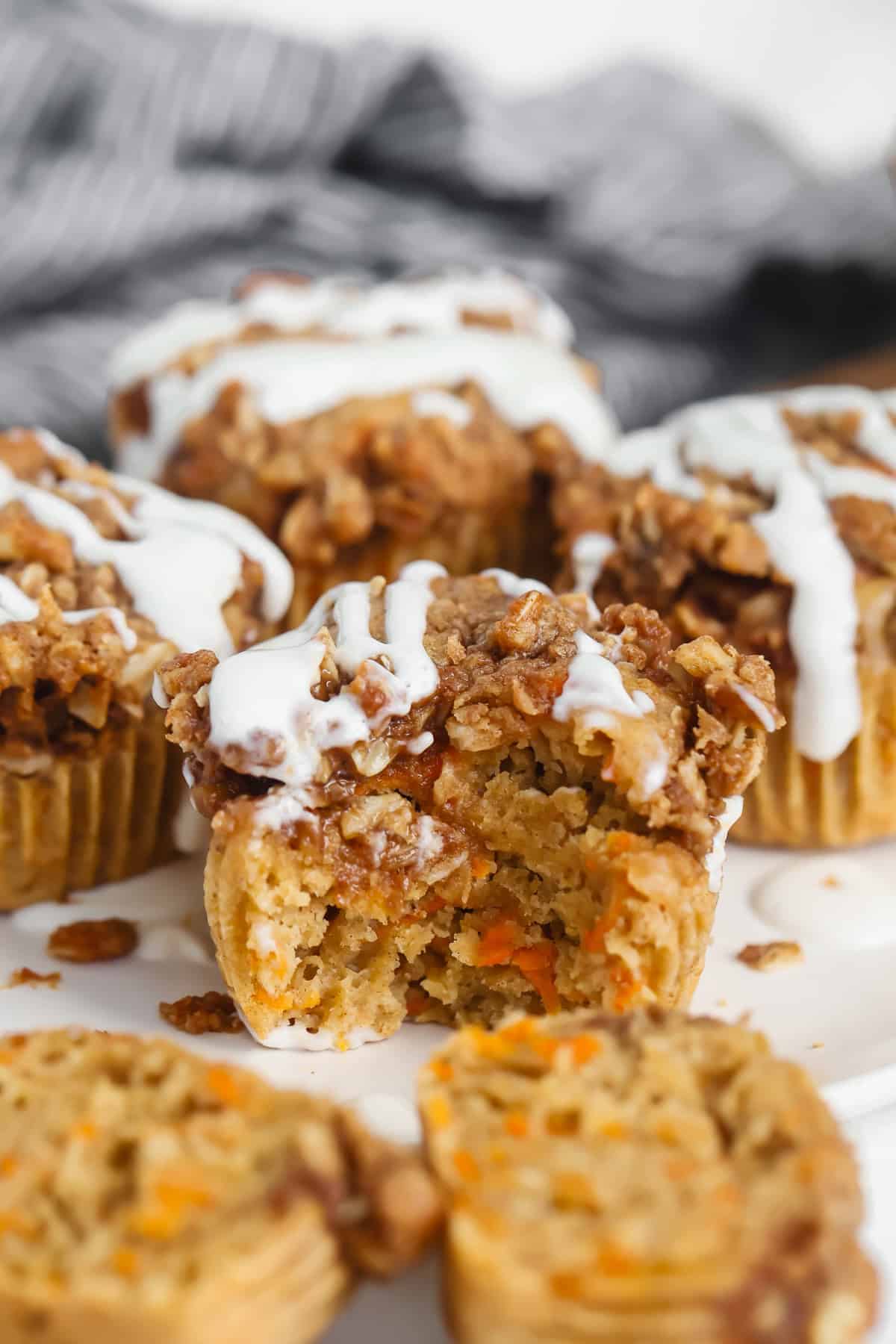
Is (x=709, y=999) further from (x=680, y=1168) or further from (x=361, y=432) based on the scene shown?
(x=361, y=432)

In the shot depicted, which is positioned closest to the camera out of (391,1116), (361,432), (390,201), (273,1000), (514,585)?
(391,1116)

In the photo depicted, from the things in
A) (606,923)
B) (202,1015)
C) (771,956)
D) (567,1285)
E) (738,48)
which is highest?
(738,48)

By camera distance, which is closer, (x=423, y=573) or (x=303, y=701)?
(x=303, y=701)

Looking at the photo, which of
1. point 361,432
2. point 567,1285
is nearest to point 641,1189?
point 567,1285

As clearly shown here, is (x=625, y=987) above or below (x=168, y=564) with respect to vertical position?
below

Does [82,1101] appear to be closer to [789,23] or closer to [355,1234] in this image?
[355,1234]

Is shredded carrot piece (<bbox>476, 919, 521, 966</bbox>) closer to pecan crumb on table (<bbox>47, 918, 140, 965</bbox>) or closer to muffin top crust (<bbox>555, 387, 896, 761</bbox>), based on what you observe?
pecan crumb on table (<bbox>47, 918, 140, 965</bbox>)

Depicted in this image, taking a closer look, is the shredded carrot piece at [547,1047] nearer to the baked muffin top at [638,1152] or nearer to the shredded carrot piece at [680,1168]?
the baked muffin top at [638,1152]

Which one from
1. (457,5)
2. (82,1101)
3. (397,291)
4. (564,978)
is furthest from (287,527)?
(457,5)
